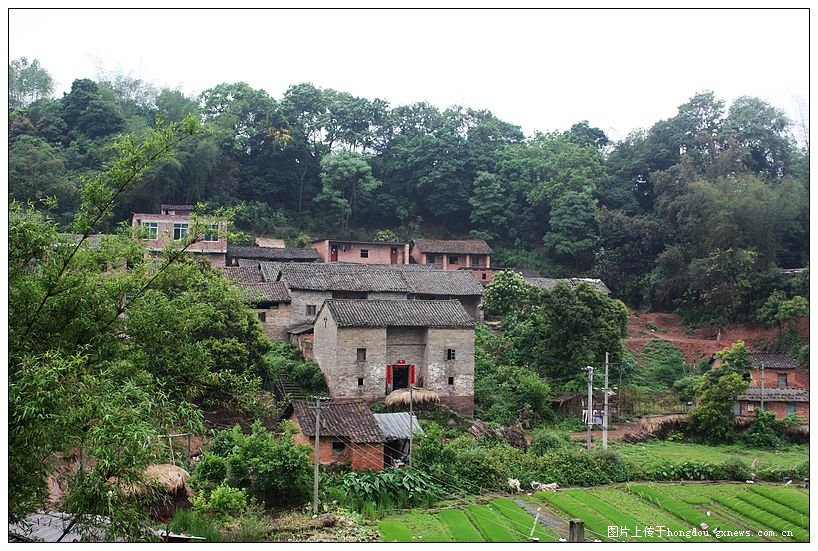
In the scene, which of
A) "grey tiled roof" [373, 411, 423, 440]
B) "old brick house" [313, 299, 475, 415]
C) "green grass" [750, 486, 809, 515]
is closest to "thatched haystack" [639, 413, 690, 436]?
"green grass" [750, 486, 809, 515]

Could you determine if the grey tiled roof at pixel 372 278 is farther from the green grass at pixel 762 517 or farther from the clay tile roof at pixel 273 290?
the green grass at pixel 762 517

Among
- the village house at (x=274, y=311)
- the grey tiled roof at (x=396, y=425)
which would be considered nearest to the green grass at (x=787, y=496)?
the grey tiled roof at (x=396, y=425)

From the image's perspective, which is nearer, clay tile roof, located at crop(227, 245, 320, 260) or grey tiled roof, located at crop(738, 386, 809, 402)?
grey tiled roof, located at crop(738, 386, 809, 402)

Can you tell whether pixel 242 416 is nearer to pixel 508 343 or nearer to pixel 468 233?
pixel 508 343

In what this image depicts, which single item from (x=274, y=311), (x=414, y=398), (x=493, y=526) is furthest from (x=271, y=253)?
(x=493, y=526)

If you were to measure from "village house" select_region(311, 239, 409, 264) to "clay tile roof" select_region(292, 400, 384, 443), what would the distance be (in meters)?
14.0

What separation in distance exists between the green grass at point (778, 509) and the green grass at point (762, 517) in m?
0.11

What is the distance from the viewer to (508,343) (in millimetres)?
21703

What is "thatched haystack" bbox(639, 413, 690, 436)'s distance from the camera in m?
18.2

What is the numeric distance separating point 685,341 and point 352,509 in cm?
1668

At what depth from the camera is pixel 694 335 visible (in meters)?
26.4

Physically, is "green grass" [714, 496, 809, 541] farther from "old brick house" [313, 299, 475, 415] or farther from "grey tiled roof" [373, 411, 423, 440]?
"old brick house" [313, 299, 475, 415]

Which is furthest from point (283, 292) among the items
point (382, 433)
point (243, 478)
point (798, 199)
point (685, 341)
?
point (798, 199)

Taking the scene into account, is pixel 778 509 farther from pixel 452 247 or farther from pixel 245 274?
pixel 452 247
